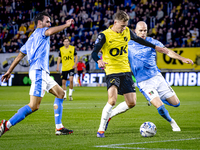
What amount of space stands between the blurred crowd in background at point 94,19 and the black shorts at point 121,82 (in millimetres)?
19652

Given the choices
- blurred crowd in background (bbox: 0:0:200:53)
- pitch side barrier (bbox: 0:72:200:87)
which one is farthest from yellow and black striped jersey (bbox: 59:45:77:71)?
blurred crowd in background (bbox: 0:0:200:53)

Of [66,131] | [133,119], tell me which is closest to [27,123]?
[66,131]

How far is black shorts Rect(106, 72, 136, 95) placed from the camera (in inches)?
247

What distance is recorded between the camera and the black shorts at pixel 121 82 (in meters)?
6.26

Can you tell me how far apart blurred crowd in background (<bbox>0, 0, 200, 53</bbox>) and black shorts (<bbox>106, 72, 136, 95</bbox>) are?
64.5 ft

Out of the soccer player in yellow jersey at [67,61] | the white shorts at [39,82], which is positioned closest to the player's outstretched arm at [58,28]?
the white shorts at [39,82]

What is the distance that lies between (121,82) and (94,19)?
2426 cm

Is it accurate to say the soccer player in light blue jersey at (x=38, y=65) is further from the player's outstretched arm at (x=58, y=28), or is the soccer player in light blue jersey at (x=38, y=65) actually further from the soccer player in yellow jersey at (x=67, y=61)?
the soccer player in yellow jersey at (x=67, y=61)

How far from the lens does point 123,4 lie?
3036 centimetres

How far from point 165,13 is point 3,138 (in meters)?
24.1

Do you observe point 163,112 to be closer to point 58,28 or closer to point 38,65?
point 38,65

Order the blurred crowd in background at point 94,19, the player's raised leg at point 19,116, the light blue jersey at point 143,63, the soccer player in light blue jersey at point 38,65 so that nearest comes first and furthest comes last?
the player's raised leg at point 19,116, the soccer player in light blue jersey at point 38,65, the light blue jersey at point 143,63, the blurred crowd in background at point 94,19

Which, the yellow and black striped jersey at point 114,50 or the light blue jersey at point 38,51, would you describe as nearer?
the light blue jersey at point 38,51

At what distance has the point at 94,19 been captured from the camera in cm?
3022
